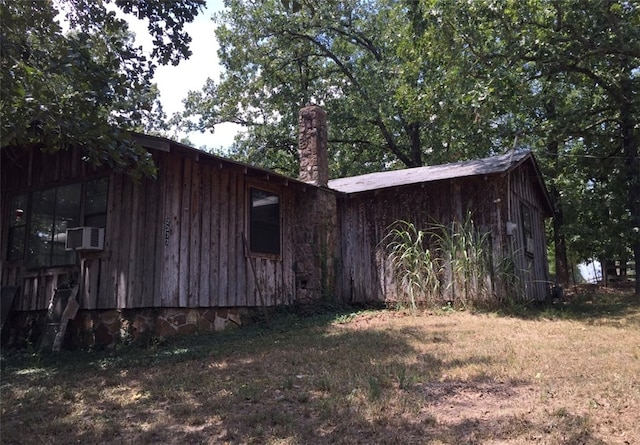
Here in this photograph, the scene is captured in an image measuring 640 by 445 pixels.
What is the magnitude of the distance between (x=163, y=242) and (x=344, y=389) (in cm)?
441

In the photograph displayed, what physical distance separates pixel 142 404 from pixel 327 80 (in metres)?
19.1

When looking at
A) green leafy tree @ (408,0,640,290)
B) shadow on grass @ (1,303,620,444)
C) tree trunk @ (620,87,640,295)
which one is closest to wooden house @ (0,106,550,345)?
shadow on grass @ (1,303,620,444)

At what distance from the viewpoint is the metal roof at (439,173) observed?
10.5 meters

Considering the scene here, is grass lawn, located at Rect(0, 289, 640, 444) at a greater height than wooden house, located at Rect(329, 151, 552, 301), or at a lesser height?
lesser

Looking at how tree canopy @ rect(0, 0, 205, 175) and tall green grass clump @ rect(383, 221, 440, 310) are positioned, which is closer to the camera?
tree canopy @ rect(0, 0, 205, 175)

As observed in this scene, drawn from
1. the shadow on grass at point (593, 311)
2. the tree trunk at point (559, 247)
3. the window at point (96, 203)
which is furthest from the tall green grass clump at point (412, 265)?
the tree trunk at point (559, 247)

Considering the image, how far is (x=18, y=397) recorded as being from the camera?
17.4 feet

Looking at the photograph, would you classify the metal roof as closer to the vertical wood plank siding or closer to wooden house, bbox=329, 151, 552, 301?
wooden house, bbox=329, 151, 552, 301

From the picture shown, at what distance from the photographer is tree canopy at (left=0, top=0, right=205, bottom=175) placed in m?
5.22

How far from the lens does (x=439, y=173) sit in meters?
11.4

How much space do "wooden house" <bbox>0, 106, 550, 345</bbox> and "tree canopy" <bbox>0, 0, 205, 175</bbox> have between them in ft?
4.90

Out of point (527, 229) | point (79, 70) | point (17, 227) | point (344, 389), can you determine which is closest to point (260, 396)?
point (344, 389)

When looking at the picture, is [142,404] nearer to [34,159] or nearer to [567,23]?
[34,159]

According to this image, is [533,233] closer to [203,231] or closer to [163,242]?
[203,231]
